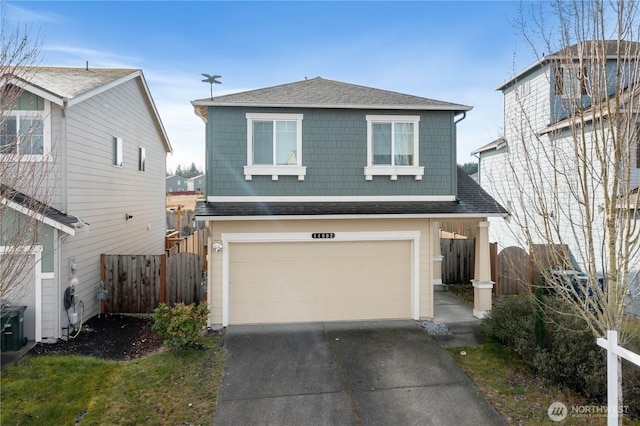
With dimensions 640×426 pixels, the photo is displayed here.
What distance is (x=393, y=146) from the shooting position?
992 centimetres

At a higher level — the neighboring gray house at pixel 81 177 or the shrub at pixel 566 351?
the neighboring gray house at pixel 81 177

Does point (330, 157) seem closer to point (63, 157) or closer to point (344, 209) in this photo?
point (344, 209)

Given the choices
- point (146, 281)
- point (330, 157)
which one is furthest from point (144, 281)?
point (330, 157)

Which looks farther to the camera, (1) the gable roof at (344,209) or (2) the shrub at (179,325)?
(1) the gable roof at (344,209)

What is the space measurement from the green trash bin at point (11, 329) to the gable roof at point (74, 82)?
186 inches

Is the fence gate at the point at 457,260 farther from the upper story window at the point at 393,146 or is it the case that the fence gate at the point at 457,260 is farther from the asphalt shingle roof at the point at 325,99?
the asphalt shingle roof at the point at 325,99

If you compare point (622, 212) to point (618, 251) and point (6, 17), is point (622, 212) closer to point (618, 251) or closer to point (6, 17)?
point (618, 251)

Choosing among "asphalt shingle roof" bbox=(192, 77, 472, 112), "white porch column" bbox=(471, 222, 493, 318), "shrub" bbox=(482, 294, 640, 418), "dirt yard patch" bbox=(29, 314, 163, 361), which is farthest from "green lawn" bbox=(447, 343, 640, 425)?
"dirt yard patch" bbox=(29, 314, 163, 361)

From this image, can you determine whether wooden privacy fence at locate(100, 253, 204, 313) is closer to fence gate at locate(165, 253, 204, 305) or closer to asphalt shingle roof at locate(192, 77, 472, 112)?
fence gate at locate(165, 253, 204, 305)

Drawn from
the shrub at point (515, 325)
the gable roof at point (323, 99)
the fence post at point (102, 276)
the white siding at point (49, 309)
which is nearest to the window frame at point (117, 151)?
the fence post at point (102, 276)

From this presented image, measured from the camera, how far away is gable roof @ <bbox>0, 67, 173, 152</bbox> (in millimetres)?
8453

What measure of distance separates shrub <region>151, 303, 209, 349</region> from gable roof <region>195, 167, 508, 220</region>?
2.17m

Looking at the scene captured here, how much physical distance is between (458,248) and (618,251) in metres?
10.1

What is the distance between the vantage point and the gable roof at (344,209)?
8.86m
